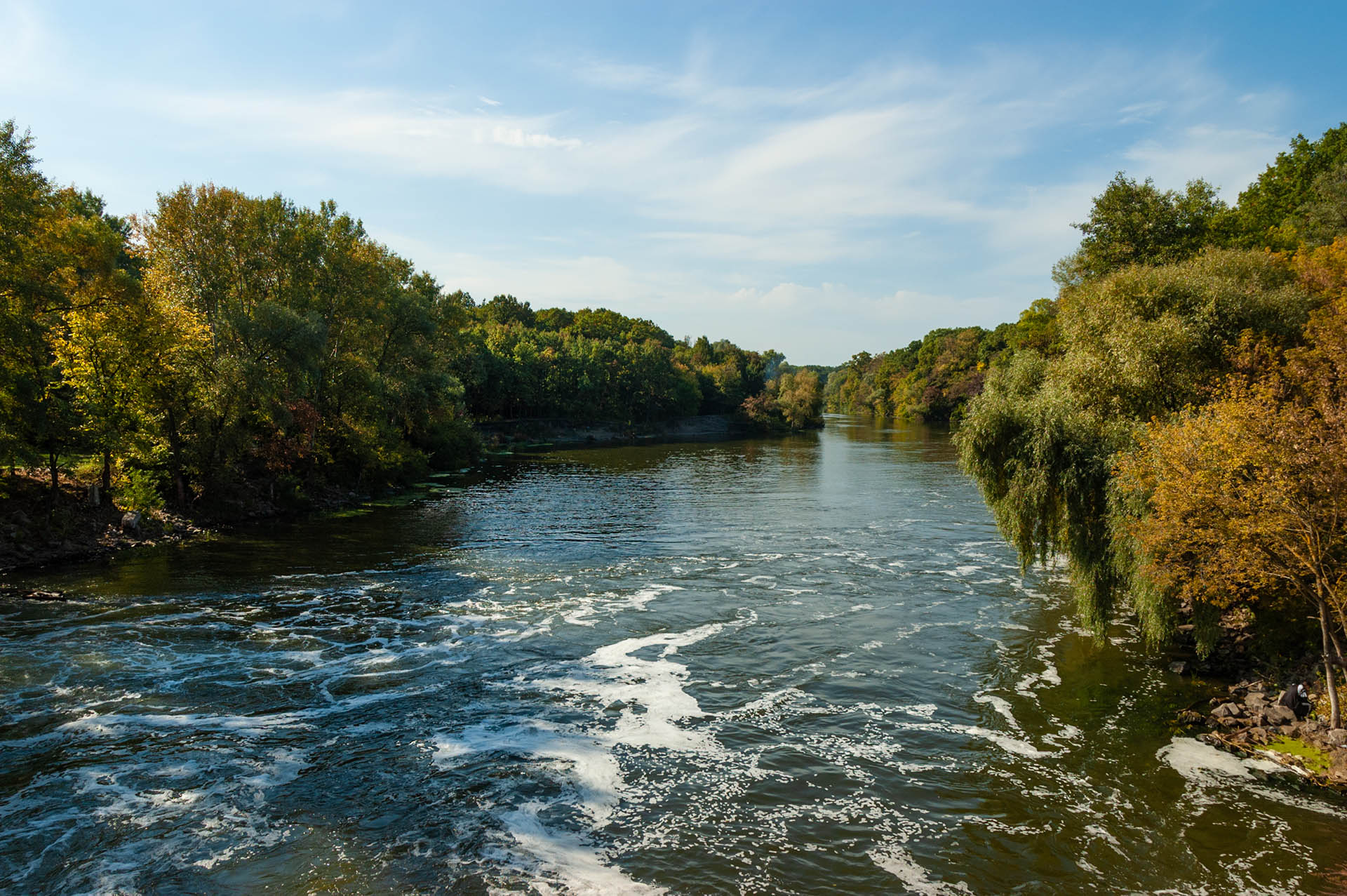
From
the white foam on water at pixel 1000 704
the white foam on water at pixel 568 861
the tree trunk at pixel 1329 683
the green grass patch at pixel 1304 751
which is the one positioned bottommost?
the white foam on water at pixel 568 861

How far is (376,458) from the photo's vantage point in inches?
2057

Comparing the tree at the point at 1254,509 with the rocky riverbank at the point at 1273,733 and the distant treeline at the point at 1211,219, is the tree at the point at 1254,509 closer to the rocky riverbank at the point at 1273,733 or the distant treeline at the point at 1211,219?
the rocky riverbank at the point at 1273,733

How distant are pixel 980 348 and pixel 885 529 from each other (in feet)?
455

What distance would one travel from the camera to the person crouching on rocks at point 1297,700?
55.8 feet

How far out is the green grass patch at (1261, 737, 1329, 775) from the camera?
15188 mm

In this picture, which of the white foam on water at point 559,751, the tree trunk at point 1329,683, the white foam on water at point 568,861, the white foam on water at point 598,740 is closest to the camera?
the white foam on water at point 568,861

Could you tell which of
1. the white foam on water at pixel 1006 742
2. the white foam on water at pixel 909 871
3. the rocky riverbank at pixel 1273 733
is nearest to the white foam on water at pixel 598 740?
the white foam on water at pixel 909 871

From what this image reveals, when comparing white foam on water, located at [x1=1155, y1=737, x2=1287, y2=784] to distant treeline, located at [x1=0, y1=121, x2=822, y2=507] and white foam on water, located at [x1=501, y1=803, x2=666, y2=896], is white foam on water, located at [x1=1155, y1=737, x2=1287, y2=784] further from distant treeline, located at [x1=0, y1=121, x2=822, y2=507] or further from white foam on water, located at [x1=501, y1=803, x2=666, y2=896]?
distant treeline, located at [x1=0, y1=121, x2=822, y2=507]

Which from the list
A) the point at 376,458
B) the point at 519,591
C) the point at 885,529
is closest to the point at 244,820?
the point at 519,591

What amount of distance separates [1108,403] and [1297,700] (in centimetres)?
1224

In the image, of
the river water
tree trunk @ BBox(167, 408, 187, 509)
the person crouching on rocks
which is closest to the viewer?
the river water

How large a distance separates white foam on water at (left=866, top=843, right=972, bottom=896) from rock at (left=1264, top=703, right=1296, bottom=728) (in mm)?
10756

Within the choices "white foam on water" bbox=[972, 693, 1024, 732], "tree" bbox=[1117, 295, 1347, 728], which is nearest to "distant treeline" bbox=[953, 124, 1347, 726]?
"tree" bbox=[1117, 295, 1347, 728]

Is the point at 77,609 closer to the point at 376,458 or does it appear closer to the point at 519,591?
the point at 519,591
